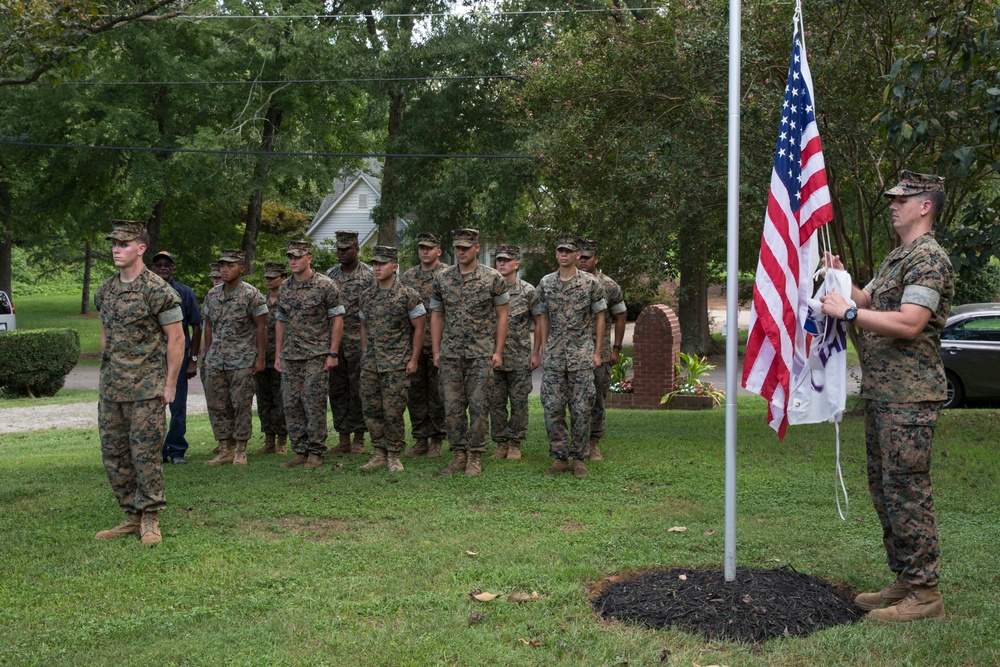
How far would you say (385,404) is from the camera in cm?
1004

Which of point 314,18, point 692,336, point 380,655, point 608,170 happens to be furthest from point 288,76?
point 380,655

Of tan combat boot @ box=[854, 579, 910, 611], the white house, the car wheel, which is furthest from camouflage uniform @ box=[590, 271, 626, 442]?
the white house

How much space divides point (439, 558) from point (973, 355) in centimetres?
1240

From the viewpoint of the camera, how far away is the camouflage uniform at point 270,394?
1138 cm

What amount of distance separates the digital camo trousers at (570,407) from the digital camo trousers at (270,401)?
10.9ft

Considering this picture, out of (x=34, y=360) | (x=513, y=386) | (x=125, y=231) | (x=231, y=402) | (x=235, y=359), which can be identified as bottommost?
(x=34, y=360)

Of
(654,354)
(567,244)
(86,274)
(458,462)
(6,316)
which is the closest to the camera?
(567,244)

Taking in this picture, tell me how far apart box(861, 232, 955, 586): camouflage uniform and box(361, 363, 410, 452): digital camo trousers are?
17.9ft

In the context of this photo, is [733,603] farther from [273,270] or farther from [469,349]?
[273,270]

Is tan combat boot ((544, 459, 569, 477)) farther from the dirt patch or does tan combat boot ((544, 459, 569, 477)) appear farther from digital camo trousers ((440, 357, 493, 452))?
the dirt patch

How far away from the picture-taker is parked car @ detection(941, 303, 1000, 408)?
16.2 m

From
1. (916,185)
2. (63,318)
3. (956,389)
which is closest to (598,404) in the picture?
(916,185)

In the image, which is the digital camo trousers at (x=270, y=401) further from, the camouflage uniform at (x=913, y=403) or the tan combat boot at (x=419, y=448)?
the camouflage uniform at (x=913, y=403)

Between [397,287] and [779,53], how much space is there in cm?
548
